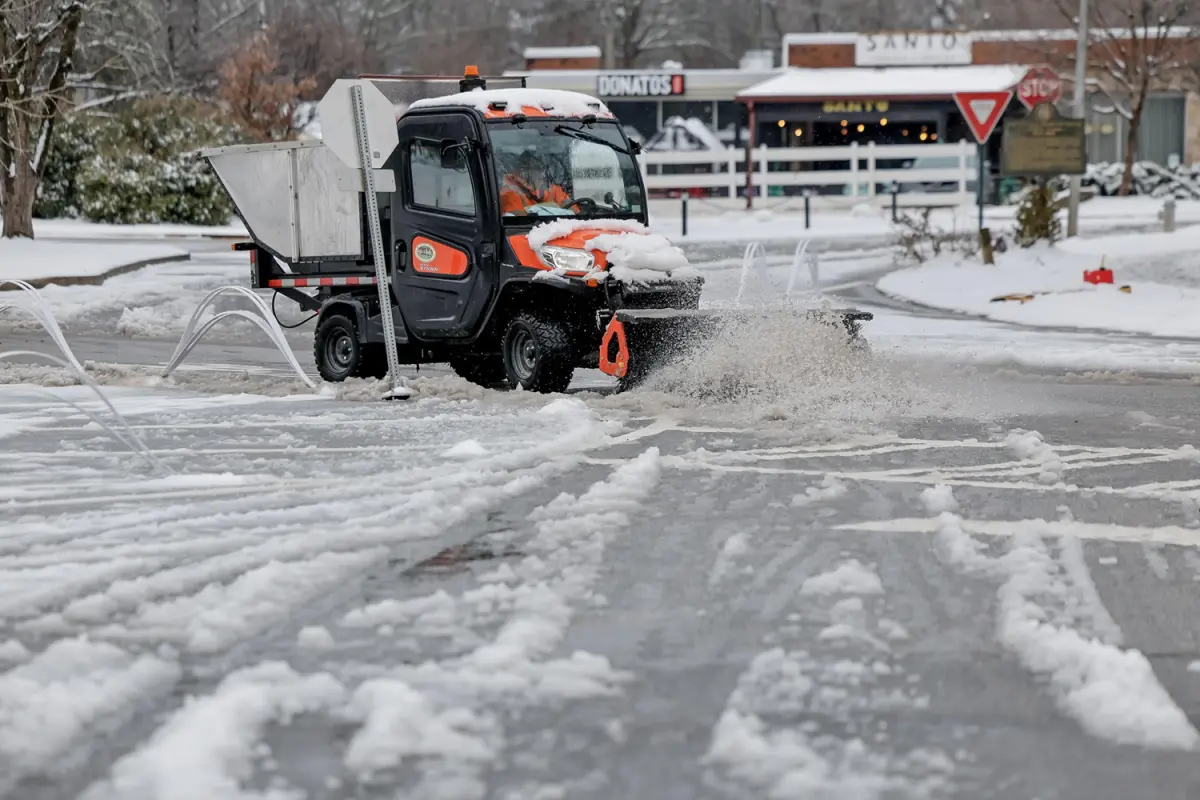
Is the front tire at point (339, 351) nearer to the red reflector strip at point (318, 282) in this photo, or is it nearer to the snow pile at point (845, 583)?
the red reflector strip at point (318, 282)

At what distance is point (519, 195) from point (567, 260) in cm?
71

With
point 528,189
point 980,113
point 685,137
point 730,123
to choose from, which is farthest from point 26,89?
point 730,123

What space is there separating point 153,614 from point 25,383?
8.31 meters

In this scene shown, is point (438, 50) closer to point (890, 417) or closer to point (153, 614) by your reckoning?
point (890, 417)

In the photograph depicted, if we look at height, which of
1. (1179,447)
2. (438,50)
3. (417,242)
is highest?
(438,50)

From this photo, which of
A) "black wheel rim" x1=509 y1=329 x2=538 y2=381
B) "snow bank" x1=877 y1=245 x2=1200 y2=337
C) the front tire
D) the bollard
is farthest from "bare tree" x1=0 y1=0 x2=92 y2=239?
the bollard

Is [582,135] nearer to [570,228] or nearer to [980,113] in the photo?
[570,228]

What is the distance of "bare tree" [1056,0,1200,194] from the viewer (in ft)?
152

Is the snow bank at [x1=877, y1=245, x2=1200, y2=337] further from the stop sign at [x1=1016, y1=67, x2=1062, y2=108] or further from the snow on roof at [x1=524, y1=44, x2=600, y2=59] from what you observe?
the snow on roof at [x1=524, y1=44, x2=600, y2=59]

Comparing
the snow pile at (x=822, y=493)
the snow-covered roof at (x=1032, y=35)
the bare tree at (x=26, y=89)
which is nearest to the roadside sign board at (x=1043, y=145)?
the bare tree at (x=26, y=89)

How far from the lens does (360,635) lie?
19.8ft

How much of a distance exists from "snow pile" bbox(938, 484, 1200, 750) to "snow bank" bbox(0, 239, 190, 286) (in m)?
18.3

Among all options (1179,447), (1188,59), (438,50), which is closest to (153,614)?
(1179,447)

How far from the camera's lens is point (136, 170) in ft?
137
